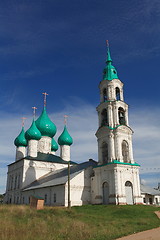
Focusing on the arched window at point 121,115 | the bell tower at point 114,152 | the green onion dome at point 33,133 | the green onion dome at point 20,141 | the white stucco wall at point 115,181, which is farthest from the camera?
the green onion dome at point 20,141

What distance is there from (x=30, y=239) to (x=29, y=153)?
98.9 ft

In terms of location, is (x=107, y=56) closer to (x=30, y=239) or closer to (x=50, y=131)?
(x=50, y=131)

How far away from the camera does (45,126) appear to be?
140 feet

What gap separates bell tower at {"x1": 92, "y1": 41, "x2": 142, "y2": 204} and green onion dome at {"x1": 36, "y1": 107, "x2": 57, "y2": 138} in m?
15.6

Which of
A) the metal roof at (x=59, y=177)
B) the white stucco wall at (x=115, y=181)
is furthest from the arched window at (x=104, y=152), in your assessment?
the metal roof at (x=59, y=177)

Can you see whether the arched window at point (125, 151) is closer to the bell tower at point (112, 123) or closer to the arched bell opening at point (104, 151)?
the bell tower at point (112, 123)

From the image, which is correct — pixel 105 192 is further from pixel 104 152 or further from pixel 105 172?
pixel 104 152

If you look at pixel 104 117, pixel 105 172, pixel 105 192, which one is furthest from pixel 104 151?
pixel 105 192

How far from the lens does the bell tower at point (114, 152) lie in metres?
24.7

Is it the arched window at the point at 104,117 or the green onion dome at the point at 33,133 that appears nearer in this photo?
the arched window at the point at 104,117

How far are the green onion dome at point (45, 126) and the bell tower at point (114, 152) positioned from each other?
51.1ft

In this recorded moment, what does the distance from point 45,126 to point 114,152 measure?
1979cm

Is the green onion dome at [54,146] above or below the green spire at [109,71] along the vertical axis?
below

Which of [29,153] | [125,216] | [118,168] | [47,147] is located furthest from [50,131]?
[125,216]
